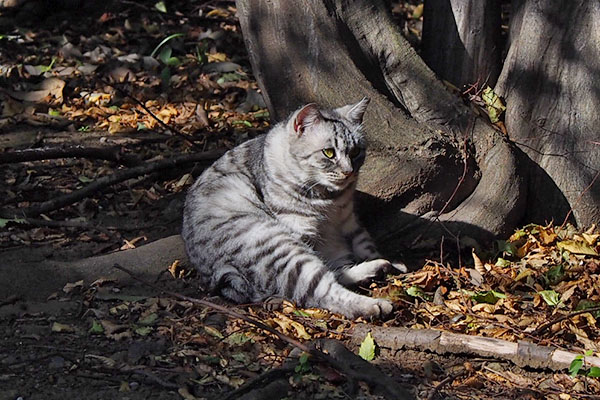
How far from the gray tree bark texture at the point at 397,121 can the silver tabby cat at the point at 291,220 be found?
244mm

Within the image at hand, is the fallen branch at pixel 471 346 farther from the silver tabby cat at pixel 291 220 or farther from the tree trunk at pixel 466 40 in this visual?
the tree trunk at pixel 466 40

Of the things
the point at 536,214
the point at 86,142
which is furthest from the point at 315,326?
the point at 86,142

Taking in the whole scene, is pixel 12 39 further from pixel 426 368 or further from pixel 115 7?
pixel 426 368

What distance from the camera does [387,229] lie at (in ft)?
18.4

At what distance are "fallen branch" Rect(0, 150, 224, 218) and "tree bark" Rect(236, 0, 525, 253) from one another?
1.09 m

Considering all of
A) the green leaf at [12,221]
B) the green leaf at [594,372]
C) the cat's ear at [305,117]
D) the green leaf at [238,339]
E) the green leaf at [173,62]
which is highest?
the cat's ear at [305,117]

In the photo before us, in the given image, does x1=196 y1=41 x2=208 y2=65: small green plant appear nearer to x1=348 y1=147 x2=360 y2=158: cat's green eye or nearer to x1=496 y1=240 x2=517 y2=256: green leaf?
x1=348 y1=147 x2=360 y2=158: cat's green eye

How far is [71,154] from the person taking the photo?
6242 millimetres

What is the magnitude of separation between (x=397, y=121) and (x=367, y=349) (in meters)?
1.69

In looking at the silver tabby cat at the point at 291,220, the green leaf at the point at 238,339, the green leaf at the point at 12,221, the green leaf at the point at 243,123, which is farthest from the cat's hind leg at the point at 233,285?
the green leaf at the point at 243,123

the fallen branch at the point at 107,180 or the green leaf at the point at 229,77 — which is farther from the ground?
the green leaf at the point at 229,77

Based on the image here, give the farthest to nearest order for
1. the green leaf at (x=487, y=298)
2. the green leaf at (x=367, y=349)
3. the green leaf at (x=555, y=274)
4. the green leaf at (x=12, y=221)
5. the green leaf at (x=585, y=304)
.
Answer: the green leaf at (x=12, y=221)
the green leaf at (x=555, y=274)
the green leaf at (x=487, y=298)
the green leaf at (x=585, y=304)
the green leaf at (x=367, y=349)

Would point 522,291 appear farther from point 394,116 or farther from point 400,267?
point 394,116

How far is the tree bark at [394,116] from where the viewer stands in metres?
5.36
